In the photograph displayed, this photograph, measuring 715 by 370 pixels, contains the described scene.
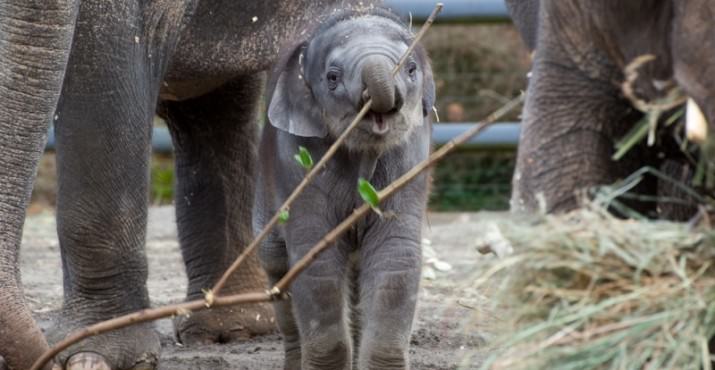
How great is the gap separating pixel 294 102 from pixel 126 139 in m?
0.50

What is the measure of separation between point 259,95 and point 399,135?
172 cm

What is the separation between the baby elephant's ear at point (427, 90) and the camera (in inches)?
170

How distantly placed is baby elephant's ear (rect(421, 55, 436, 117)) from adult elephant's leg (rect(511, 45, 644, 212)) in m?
0.93

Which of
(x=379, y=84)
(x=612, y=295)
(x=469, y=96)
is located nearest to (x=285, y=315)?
(x=379, y=84)

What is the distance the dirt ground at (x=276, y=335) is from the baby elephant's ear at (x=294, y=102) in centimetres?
49

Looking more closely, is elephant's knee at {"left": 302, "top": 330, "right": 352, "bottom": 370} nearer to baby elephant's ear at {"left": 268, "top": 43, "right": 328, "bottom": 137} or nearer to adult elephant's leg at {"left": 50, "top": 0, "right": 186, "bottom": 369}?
baby elephant's ear at {"left": 268, "top": 43, "right": 328, "bottom": 137}

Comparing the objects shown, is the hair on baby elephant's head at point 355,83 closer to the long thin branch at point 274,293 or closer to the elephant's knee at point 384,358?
the elephant's knee at point 384,358

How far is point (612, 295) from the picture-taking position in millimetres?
2781

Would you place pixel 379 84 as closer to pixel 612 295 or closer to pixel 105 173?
pixel 105 173

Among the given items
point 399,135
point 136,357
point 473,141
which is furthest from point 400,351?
point 473,141

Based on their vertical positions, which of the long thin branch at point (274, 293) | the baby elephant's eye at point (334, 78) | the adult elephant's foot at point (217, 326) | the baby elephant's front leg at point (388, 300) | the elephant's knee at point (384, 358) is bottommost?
the adult elephant's foot at point (217, 326)

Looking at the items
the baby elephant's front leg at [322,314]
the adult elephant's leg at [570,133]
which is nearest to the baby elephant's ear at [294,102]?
the baby elephant's front leg at [322,314]

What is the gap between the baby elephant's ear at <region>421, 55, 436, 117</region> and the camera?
4.32 metres

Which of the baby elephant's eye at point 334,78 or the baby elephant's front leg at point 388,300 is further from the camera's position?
the baby elephant's eye at point 334,78
